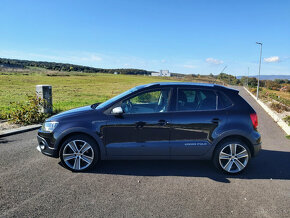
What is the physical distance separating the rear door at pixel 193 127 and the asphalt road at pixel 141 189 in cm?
51

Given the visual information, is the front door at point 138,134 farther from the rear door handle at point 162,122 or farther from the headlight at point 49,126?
the headlight at point 49,126

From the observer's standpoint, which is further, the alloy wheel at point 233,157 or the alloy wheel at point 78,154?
the alloy wheel at point 233,157

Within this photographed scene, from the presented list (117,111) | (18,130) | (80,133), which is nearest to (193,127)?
(117,111)

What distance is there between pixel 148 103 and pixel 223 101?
1.41 meters

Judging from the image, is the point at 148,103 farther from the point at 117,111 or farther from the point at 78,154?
the point at 78,154

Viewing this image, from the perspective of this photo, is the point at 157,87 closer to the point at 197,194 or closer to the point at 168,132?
the point at 168,132

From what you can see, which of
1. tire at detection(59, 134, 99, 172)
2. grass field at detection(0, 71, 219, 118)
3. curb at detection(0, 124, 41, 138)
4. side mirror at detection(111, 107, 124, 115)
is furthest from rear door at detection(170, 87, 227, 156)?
grass field at detection(0, 71, 219, 118)

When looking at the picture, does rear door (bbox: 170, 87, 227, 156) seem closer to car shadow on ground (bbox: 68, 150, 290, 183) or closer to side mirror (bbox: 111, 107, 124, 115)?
car shadow on ground (bbox: 68, 150, 290, 183)

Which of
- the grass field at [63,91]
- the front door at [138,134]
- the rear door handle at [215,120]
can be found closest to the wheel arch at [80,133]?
the front door at [138,134]

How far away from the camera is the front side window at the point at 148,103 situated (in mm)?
4371

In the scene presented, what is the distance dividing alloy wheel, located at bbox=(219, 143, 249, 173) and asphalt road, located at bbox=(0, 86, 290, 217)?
0.59ft

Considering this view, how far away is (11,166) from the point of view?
4555 mm

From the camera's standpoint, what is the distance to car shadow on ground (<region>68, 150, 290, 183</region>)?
14.5 feet

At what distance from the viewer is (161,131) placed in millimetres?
4277
